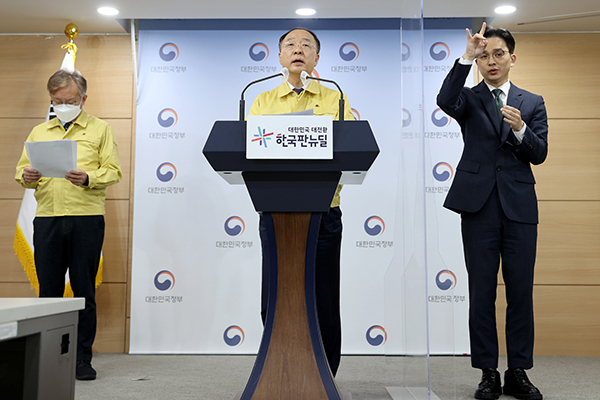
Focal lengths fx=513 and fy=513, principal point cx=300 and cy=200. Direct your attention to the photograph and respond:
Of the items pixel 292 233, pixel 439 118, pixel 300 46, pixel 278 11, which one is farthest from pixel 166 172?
pixel 292 233

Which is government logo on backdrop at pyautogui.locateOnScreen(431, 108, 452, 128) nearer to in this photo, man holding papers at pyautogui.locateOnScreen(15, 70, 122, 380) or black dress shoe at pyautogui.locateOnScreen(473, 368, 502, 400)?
black dress shoe at pyautogui.locateOnScreen(473, 368, 502, 400)

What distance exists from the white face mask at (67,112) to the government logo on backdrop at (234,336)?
5.23 feet

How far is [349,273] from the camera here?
3.34m

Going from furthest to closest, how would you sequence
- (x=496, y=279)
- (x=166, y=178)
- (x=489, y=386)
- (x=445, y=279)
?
(x=166, y=178)
(x=496, y=279)
(x=489, y=386)
(x=445, y=279)

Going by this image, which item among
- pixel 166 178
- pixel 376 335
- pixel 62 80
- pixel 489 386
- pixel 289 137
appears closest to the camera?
pixel 289 137

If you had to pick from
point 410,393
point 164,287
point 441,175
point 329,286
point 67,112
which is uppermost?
point 67,112

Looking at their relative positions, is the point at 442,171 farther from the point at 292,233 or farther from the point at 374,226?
the point at 374,226

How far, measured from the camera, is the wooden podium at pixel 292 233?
4.70ft

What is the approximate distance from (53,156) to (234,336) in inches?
63.3

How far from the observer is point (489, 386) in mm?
1942

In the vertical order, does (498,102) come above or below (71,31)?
below

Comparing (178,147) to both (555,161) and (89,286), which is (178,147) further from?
(555,161)

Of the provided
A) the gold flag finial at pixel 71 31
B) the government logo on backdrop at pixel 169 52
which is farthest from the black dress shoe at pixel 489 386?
the gold flag finial at pixel 71 31

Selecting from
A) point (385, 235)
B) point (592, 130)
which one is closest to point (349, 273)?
point (385, 235)
